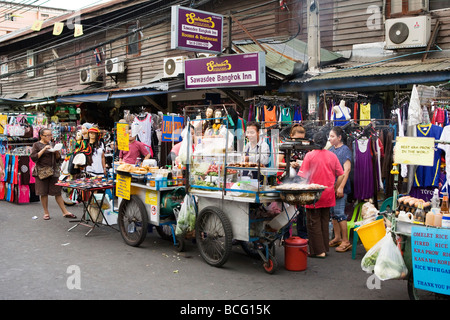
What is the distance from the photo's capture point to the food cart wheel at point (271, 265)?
20.6 ft

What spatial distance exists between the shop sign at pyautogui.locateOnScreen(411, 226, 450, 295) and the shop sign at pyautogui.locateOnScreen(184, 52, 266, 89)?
6.37 meters

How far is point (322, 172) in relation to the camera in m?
7.07

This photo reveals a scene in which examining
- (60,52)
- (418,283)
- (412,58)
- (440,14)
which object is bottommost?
(418,283)

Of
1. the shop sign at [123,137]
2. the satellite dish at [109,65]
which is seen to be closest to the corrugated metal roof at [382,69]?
the shop sign at [123,137]

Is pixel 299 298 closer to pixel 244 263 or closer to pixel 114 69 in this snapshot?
pixel 244 263

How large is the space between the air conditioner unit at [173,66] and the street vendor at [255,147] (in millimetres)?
9678

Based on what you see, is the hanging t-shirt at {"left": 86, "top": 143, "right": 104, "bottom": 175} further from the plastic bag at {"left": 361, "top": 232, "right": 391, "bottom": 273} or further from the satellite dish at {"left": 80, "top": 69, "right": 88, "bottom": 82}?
the satellite dish at {"left": 80, "top": 69, "right": 88, "bottom": 82}

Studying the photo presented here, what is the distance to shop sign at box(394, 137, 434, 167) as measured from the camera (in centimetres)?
500

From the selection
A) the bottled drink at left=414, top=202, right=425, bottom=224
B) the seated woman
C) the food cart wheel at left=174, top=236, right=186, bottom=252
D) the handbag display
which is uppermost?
the seated woman

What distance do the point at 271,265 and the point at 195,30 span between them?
625cm

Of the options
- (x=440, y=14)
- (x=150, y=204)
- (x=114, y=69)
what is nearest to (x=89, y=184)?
(x=150, y=204)

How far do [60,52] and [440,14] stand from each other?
20.1 m

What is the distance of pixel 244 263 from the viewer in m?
6.88

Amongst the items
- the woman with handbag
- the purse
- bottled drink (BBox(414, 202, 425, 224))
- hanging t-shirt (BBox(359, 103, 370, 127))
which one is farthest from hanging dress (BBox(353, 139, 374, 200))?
the purse
